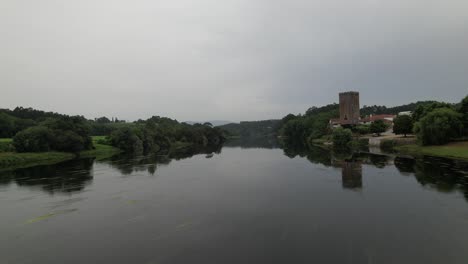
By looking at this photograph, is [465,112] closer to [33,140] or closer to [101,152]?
[101,152]

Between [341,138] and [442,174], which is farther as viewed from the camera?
[341,138]

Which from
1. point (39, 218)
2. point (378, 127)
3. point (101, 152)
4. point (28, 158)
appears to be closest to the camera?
point (39, 218)

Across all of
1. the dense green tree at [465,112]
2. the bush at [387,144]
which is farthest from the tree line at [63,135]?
the dense green tree at [465,112]

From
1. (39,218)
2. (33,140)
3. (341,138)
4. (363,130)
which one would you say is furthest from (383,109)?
(39,218)

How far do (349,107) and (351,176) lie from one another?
337 ft

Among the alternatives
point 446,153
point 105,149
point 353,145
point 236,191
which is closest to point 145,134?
point 105,149

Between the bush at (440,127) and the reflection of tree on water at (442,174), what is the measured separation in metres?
14.0

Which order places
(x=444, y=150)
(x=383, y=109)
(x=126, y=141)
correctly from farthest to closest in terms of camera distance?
(x=383, y=109), (x=126, y=141), (x=444, y=150)

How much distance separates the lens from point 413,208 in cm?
1936

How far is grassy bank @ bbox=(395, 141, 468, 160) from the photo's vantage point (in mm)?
43525

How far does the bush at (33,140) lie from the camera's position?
2168 inches

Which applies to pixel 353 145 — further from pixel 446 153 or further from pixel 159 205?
pixel 159 205

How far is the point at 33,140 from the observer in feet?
183

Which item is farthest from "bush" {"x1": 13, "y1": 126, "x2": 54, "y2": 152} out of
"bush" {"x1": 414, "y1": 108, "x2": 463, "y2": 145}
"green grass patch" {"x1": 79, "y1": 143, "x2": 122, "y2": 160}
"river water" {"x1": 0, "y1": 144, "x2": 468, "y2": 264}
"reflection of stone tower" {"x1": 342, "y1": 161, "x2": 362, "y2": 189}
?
"bush" {"x1": 414, "y1": 108, "x2": 463, "y2": 145}
